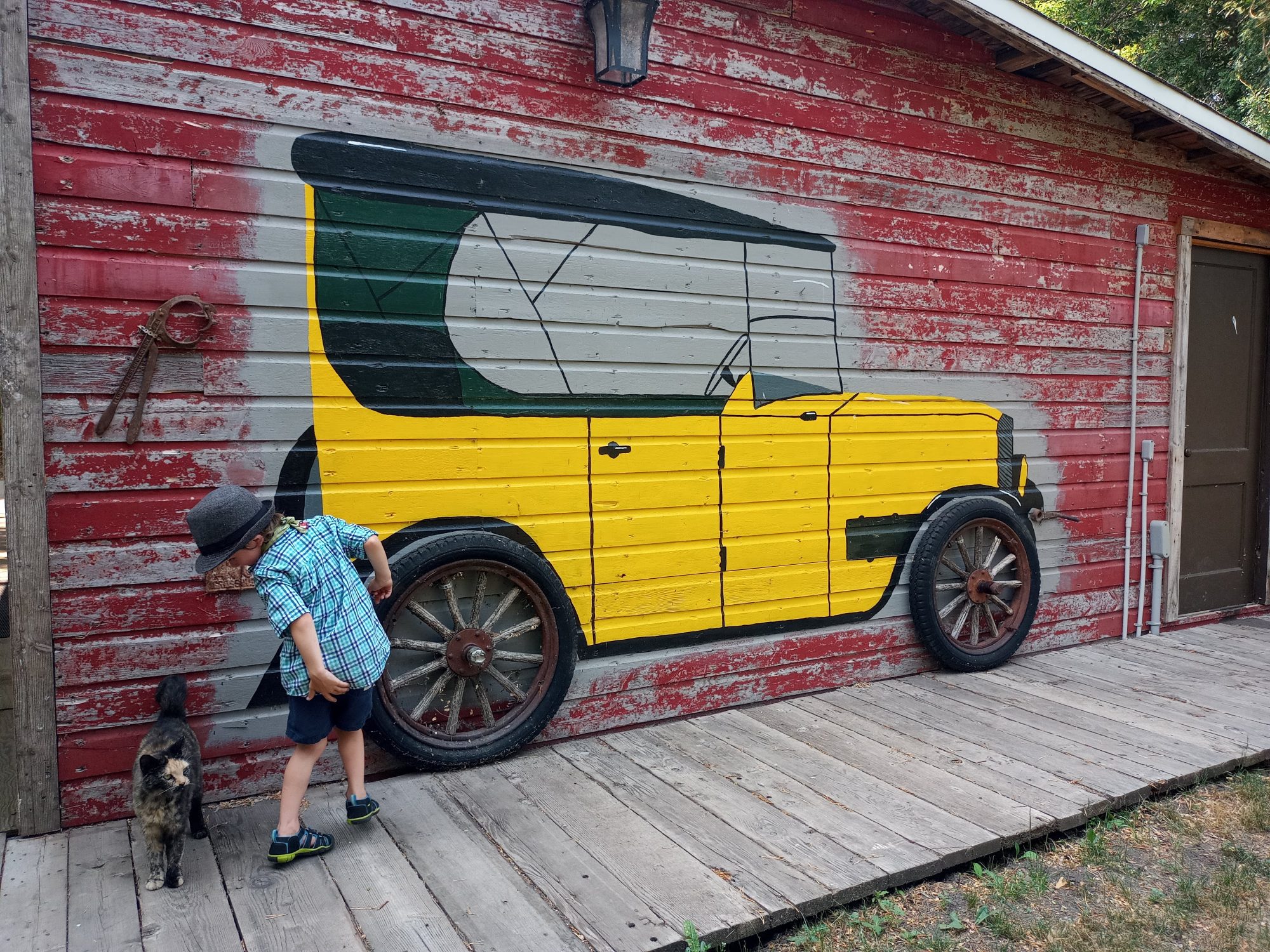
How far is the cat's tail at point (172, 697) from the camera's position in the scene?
299 cm

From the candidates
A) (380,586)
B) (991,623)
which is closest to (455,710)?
(380,586)

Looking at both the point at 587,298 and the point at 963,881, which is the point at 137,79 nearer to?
the point at 587,298

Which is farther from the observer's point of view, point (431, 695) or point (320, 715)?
point (431, 695)

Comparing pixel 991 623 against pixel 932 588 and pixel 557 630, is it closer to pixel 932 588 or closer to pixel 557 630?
pixel 932 588

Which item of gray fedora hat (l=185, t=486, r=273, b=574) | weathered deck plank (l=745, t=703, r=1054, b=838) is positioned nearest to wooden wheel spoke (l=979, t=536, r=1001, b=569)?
weathered deck plank (l=745, t=703, r=1054, b=838)

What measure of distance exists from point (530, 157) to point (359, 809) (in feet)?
8.62

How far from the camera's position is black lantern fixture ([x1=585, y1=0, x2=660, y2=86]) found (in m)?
3.69

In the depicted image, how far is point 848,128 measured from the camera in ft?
15.2

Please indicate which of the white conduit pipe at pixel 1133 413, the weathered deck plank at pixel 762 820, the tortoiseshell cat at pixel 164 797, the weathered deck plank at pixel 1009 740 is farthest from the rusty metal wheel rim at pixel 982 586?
the tortoiseshell cat at pixel 164 797

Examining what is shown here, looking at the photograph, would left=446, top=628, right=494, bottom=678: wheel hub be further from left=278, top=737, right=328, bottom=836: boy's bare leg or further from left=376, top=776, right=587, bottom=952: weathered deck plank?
left=278, top=737, right=328, bottom=836: boy's bare leg

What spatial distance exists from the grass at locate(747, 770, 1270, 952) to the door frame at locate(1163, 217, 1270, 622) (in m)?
2.85

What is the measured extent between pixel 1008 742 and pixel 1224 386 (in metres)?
3.79

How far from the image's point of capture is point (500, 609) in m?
3.75

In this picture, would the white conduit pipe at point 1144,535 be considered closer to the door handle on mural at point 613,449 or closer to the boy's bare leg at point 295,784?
the door handle on mural at point 613,449
